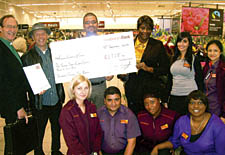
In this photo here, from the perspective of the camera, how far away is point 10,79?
2.13 m

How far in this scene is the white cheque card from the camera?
2.18m

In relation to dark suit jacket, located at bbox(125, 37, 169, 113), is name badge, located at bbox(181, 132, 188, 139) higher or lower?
lower

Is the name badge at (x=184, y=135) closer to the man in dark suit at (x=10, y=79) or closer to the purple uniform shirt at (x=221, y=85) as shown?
the purple uniform shirt at (x=221, y=85)

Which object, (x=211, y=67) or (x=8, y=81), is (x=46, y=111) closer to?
(x=8, y=81)

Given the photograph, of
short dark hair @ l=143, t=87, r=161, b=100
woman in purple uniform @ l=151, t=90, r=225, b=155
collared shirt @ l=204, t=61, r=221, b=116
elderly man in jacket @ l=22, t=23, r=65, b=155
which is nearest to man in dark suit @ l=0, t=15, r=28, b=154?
elderly man in jacket @ l=22, t=23, r=65, b=155

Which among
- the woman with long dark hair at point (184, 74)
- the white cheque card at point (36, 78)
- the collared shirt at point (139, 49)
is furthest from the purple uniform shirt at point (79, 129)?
the woman with long dark hair at point (184, 74)

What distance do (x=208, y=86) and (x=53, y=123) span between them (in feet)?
6.74

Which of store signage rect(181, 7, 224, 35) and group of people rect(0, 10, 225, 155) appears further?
store signage rect(181, 7, 224, 35)

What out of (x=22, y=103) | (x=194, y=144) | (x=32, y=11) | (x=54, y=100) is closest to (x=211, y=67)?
(x=194, y=144)

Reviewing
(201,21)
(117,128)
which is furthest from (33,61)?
(201,21)

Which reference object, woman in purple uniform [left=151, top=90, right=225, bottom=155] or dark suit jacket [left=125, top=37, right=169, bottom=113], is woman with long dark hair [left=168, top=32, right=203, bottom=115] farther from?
woman in purple uniform [left=151, top=90, right=225, bottom=155]

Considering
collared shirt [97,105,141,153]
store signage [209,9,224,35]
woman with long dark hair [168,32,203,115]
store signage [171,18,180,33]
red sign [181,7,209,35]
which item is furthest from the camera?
store signage [171,18,180,33]

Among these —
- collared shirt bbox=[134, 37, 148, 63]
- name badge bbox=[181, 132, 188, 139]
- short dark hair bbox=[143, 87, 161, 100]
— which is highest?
collared shirt bbox=[134, 37, 148, 63]

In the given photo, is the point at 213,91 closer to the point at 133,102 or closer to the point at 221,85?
the point at 221,85
